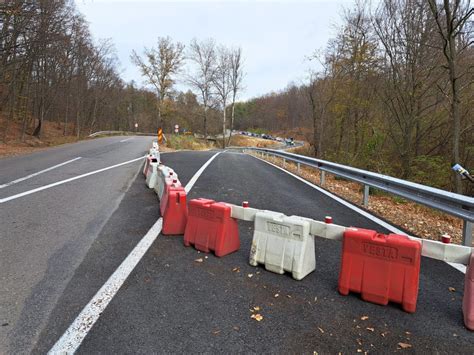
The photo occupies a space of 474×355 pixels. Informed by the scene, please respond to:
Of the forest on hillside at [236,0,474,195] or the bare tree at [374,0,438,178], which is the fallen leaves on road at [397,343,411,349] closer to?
the forest on hillside at [236,0,474,195]

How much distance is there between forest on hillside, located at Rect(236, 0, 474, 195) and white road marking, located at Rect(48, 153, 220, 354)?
28.8ft

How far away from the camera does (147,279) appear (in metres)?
3.29

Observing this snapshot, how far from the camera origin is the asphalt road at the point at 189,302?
237 centimetres

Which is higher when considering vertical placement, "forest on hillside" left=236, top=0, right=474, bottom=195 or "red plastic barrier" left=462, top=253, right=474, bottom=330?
"forest on hillside" left=236, top=0, right=474, bottom=195

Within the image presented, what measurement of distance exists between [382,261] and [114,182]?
7.46 m

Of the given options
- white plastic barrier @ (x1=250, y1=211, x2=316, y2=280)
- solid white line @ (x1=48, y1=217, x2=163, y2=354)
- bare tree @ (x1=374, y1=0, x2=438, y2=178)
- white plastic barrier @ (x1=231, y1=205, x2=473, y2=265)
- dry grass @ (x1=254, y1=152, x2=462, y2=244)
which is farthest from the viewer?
bare tree @ (x1=374, y1=0, x2=438, y2=178)

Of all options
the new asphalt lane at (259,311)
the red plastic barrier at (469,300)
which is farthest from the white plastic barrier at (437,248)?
the new asphalt lane at (259,311)

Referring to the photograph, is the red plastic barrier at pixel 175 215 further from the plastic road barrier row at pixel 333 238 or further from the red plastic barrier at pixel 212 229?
the red plastic barrier at pixel 212 229

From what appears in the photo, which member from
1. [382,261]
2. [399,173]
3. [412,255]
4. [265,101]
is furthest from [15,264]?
[265,101]

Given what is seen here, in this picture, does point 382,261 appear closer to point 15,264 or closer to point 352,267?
point 352,267

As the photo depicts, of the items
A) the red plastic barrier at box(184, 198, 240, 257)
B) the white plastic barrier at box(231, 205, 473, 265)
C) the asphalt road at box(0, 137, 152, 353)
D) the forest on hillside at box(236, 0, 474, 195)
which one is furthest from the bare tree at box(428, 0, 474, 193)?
the asphalt road at box(0, 137, 152, 353)

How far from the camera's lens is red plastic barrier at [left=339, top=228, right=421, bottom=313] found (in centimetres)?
284

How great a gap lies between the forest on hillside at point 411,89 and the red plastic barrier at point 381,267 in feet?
23.5

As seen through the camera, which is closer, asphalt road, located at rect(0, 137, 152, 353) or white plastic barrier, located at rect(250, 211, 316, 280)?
asphalt road, located at rect(0, 137, 152, 353)
